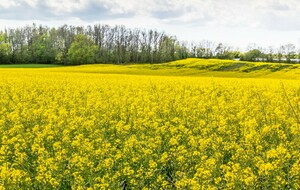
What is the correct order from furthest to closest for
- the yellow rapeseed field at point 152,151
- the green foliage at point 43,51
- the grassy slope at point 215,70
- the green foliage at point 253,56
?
the green foliage at point 43,51
the green foliage at point 253,56
the grassy slope at point 215,70
the yellow rapeseed field at point 152,151

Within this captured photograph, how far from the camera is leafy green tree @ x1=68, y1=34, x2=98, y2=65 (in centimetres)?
7481

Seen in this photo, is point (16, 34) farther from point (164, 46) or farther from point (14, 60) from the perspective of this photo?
point (164, 46)

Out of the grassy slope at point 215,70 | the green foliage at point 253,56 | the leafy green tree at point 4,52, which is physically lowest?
the grassy slope at point 215,70

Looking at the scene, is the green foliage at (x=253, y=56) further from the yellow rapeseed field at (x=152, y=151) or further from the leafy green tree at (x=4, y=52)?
the yellow rapeseed field at (x=152, y=151)

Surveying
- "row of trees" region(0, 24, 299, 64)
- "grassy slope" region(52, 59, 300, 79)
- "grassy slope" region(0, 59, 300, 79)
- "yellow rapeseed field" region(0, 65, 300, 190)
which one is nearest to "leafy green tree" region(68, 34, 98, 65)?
"row of trees" region(0, 24, 299, 64)

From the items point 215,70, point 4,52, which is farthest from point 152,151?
point 4,52

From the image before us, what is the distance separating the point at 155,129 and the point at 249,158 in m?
2.63

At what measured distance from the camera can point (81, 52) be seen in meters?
75.0

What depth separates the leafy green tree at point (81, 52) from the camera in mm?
74812

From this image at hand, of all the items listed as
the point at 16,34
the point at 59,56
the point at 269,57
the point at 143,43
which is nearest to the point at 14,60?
the point at 59,56

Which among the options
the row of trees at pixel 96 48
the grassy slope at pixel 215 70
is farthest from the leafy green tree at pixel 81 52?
Result: the grassy slope at pixel 215 70

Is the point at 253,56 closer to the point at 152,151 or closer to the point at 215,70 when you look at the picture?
the point at 215,70

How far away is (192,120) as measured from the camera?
866 cm

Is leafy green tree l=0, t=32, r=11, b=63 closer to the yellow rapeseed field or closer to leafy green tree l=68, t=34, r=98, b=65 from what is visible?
leafy green tree l=68, t=34, r=98, b=65
